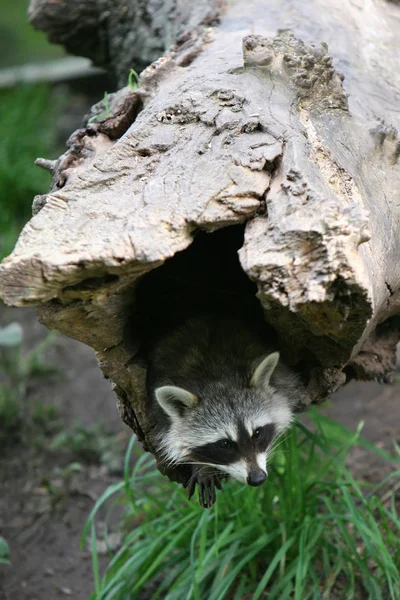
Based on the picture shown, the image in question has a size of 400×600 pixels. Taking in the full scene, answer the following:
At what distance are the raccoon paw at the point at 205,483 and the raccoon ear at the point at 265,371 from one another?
0.50 meters

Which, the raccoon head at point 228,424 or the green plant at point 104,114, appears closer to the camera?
the raccoon head at point 228,424

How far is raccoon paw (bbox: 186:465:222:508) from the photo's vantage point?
3398 millimetres

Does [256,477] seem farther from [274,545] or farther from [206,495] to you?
[274,545]

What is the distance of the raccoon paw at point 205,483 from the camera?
11.1 feet

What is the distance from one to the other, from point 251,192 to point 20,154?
19.0 ft

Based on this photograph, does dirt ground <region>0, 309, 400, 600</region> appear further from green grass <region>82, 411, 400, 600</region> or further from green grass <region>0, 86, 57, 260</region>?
green grass <region>0, 86, 57, 260</region>

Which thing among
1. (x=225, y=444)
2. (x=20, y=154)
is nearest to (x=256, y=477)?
(x=225, y=444)

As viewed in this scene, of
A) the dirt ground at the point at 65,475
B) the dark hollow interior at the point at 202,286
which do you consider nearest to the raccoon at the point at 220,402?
the dark hollow interior at the point at 202,286

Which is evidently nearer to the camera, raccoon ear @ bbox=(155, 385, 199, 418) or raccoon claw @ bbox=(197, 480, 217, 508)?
raccoon ear @ bbox=(155, 385, 199, 418)

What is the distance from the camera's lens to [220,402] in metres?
3.43

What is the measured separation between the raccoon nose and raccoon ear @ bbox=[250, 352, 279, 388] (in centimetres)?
41

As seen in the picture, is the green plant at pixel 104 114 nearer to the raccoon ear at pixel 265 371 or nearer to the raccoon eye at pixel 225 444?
the raccoon ear at pixel 265 371

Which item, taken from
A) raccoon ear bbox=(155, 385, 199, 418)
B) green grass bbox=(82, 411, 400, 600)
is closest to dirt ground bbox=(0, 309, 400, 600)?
green grass bbox=(82, 411, 400, 600)

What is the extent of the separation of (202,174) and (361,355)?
1.38m
